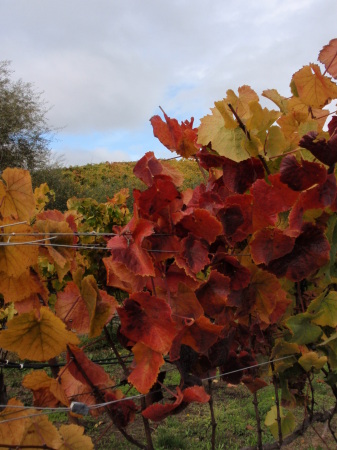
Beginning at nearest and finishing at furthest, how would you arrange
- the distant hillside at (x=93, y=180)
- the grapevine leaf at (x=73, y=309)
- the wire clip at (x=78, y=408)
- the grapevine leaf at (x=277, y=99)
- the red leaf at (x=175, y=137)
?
the wire clip at (x=78, y=408)
the grapevine leaf at (x=73, y=309)
the red leaf at (x=175, y=137)
the grapevine leaf at (x=277, y=99)
the distant hillside at (x=93, y=180)

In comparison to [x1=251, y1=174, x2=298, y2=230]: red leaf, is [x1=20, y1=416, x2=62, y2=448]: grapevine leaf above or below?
below

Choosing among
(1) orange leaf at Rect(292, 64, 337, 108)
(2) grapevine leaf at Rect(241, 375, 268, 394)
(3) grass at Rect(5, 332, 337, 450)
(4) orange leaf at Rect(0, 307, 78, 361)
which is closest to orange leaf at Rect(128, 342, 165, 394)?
(4) orange leaf at Rect(0, 307, 78, 361)

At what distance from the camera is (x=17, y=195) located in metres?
0.87

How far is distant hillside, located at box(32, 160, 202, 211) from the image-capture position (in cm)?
1633

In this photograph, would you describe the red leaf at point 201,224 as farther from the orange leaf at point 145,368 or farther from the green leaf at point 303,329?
the green leaf at point 303,329

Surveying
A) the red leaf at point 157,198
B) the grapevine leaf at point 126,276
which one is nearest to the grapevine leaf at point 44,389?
the grapevine leaf at point 126,276

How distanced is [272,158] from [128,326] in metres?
0.48

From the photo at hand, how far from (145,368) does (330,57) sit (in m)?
0.86

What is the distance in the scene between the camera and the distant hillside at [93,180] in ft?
53.6

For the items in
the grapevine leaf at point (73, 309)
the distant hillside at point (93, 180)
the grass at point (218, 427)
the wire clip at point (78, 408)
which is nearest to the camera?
the wire clip at point (78, 408)

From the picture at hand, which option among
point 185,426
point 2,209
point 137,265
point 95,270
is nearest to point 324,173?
point 137,265

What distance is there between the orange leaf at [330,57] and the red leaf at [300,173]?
1.33 feet

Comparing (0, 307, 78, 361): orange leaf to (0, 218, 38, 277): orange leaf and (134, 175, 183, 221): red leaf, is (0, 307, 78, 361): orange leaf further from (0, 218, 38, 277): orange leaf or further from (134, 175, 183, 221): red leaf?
(134, 175, 183, 221): red leaf

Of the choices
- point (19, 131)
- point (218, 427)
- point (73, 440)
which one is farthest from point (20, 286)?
point (19, 131)
